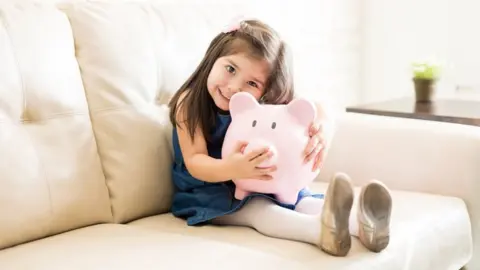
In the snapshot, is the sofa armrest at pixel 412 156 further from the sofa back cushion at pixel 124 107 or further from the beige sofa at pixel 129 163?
the sofa back cushion at pixel 124 107

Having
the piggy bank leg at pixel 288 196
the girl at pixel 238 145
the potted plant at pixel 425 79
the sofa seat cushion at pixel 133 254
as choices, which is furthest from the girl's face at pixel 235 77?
the potted plant at pixel 425 79

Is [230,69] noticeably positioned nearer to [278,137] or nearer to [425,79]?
[278,137]

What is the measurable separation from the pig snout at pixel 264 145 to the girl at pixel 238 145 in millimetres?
11

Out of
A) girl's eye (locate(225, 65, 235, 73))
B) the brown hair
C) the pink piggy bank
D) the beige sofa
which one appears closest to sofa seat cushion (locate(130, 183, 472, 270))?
the beige sofa

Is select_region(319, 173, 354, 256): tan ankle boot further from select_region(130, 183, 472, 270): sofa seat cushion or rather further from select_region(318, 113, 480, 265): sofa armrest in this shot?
select_region(318, 113, 480, 265): sofa armrest

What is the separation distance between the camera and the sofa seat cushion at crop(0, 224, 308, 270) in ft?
3.64

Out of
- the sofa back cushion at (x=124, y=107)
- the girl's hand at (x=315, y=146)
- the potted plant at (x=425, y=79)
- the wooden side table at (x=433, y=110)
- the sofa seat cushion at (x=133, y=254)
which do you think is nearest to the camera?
the sofa seat cushion at (x=133, y=254)

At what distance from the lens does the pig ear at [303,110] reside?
1.33m

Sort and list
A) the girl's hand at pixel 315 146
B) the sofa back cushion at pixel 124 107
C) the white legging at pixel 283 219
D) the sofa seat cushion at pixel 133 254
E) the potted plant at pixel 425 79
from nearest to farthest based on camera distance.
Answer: the sofa seat cushion at pixel 133 254, the white legging at pixel 283 219, the girl's hand at pixel 315 146, the sofa back cushion at pixel 124 107, the potted plant at pixel 425 79

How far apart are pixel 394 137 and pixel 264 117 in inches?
19.9

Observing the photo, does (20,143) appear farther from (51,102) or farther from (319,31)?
(319,31)

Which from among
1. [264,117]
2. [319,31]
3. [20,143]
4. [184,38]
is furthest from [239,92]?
[319,31]

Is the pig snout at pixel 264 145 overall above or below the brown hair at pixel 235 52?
below

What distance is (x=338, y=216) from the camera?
1180 millimetres
